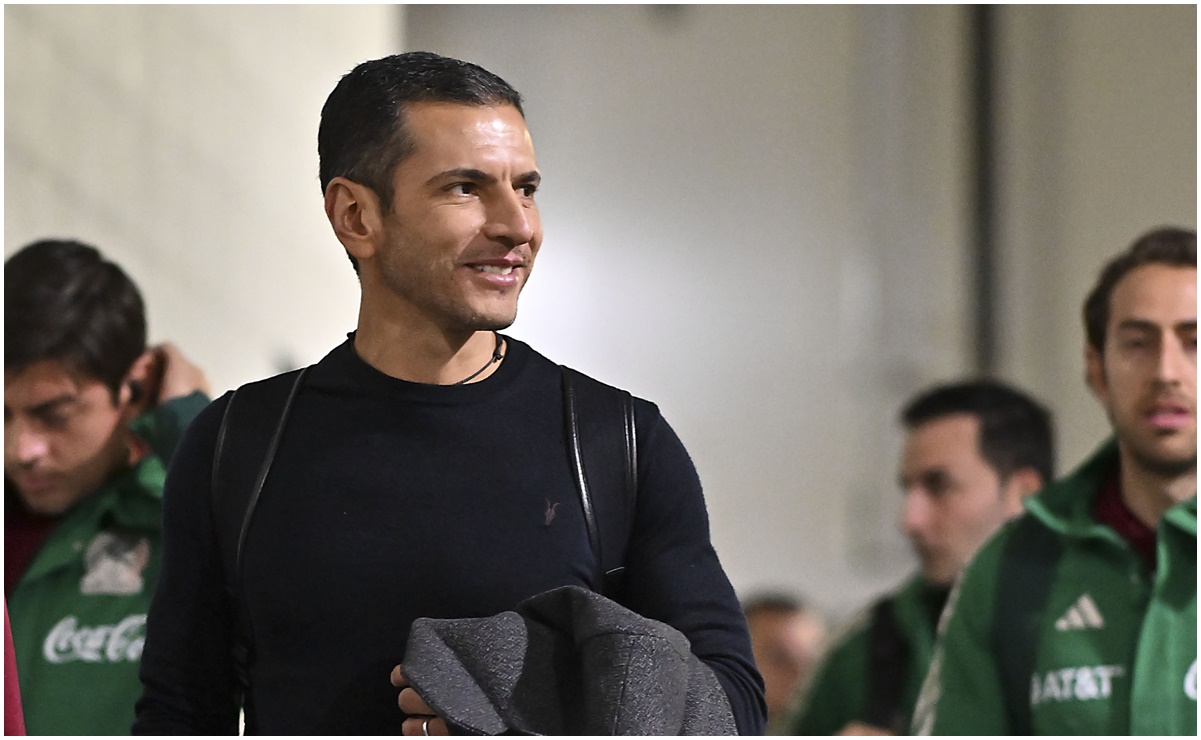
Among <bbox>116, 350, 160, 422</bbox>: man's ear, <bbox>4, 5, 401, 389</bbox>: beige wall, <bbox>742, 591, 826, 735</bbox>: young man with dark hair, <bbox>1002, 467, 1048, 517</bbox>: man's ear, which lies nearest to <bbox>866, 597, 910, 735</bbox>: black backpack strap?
<bbox>1002, 467, 1048, 517</bbox>: man's ear

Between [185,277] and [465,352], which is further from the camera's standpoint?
[185,277]

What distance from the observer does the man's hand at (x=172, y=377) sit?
5.14 feet

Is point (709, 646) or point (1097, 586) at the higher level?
point (709, 646)

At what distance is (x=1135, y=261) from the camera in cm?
181

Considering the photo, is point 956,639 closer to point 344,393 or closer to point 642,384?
point 344,393

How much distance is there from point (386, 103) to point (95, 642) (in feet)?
2.61

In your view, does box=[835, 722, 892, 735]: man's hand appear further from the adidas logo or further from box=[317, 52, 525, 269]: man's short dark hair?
box=[317, 52, 525, 269]: man's short dark hair

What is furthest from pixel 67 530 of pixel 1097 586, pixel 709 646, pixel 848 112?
pixel 848 112

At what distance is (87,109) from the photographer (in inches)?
77.2

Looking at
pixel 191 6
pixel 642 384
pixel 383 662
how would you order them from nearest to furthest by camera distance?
pixel 383 662
pixel 191 6
pixel 642 384

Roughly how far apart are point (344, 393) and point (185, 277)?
0.90 metres

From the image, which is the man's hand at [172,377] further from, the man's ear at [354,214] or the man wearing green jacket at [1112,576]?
the man wearing green jacket at [1112,576]

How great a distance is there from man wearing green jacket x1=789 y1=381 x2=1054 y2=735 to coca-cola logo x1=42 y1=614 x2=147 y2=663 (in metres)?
1.24

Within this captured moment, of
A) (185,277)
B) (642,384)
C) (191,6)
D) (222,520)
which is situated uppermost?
(191,6)
